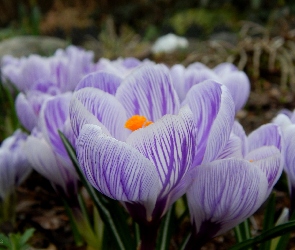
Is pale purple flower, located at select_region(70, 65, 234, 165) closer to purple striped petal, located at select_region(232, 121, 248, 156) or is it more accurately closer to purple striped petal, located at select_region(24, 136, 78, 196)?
purple striped petal, located at select_region(232, 121, 248, 156)

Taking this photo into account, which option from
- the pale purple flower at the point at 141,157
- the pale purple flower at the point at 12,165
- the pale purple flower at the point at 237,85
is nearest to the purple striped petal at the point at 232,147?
the pale purple flower at the point at 141,157

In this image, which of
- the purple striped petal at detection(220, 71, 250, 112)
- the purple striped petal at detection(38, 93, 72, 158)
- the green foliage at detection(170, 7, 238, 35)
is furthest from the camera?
the green foliage at detection(170, 7, 238, 35)

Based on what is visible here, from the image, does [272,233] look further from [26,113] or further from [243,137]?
[26,113]

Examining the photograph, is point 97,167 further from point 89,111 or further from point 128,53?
point 128,53

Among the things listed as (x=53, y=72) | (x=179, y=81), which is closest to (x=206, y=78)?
(x=179, y=81)

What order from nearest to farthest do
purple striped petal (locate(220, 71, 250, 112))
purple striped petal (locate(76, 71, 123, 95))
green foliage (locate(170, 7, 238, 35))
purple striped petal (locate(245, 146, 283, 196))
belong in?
1. purple striped petal (locate(245, 146, 283, 196))
2. purple striped petal (locate(76, 71, 123, 95))
3. purple striped petal (locate(220, 71, 250, 112))
4. green foliage (locate(170, 7, 238, 35))

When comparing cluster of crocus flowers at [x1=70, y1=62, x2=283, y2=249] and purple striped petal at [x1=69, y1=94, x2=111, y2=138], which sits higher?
purple striped petal at [x1=69, y1=94, x2=111, y2=138]

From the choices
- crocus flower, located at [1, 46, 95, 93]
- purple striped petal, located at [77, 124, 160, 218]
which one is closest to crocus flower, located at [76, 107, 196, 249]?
purple striped petal, located at [77, 124, 160, 218]

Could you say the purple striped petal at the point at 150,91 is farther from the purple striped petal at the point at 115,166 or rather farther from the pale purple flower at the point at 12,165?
the pale purple flower at the point at 12,165
